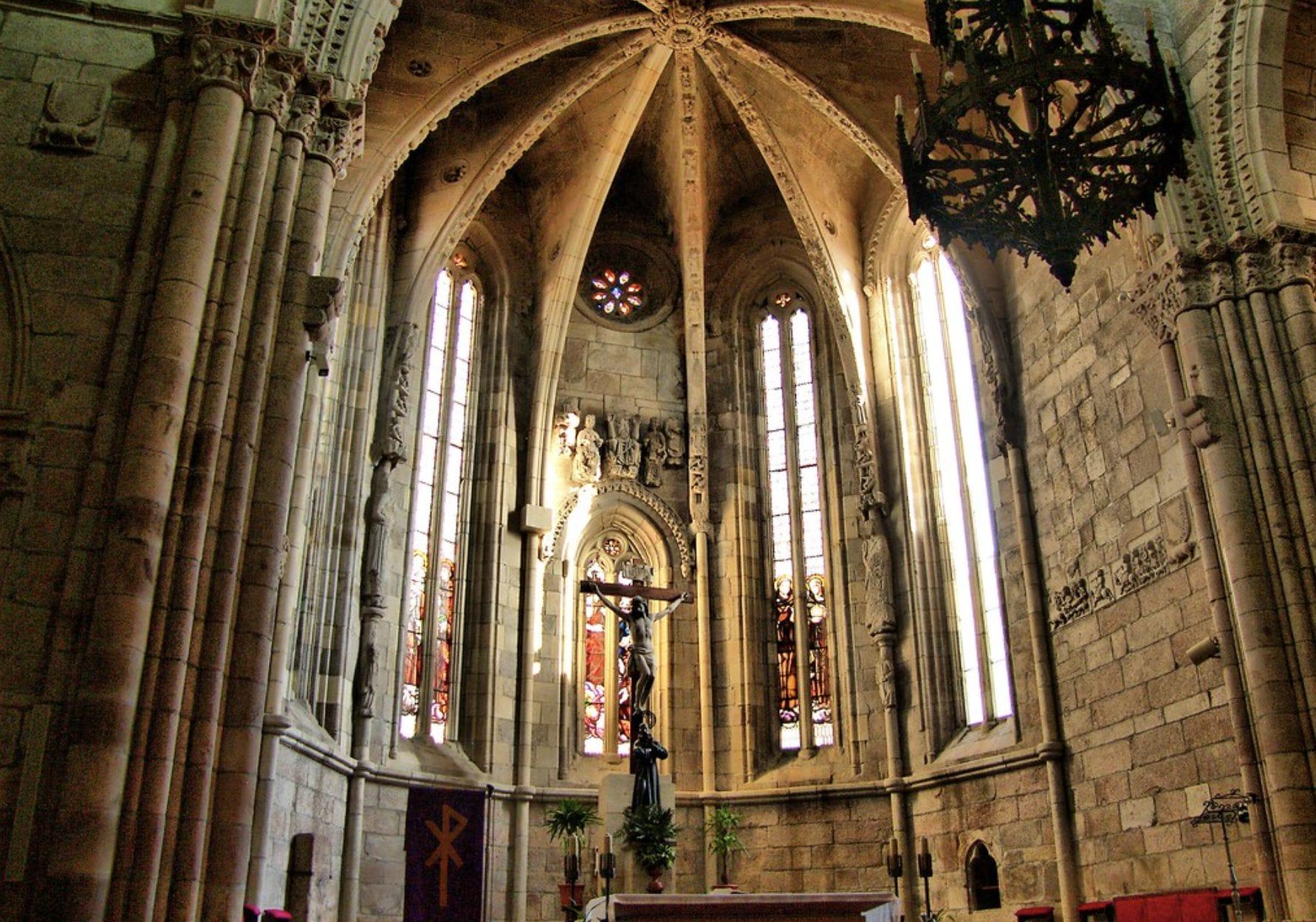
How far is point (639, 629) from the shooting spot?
14648 mm

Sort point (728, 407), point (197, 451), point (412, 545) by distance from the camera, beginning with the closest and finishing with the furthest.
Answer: point (197, 451)
point (412, 545)
point (728, 407)

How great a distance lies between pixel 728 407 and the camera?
1859 centimetres

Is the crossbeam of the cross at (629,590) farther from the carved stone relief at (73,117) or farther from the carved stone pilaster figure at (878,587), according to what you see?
the carved stone relief at (73,117)

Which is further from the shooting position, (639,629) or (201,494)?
(639,629)

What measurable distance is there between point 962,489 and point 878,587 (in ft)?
5.63

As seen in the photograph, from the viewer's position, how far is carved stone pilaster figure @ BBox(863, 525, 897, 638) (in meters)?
15.8

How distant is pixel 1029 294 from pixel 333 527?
886 cm

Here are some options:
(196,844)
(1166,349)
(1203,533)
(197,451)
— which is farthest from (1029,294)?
(196,844)

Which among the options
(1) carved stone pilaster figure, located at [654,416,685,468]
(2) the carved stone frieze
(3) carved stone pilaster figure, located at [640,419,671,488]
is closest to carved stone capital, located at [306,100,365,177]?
(2) the carved stone frieze

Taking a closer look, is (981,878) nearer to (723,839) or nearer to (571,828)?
(723,839)

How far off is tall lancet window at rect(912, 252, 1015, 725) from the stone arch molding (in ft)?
13.0

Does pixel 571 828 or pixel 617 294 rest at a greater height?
pixel 617 294

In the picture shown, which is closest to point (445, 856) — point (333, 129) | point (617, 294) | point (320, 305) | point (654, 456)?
point (654, 456)

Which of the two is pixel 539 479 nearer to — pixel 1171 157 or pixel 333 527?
pixel 333 527
